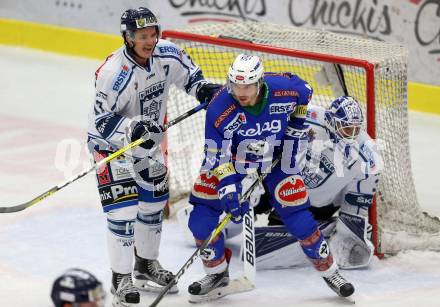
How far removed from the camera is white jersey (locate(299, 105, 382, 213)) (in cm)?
547

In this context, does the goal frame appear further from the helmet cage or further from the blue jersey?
the helmet cage

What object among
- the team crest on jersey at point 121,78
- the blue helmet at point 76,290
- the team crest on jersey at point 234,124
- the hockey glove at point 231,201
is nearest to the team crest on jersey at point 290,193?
the hockey glove at point 231,201

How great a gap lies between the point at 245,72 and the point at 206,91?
1.46 feet

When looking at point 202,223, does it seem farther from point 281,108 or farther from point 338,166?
point 338,166

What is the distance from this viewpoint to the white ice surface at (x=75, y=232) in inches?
203

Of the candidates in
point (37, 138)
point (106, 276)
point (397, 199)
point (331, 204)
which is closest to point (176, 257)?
point (106, 276)

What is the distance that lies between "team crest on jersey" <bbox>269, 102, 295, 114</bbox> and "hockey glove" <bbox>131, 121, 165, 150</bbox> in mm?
506

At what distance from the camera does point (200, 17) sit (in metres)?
9.17

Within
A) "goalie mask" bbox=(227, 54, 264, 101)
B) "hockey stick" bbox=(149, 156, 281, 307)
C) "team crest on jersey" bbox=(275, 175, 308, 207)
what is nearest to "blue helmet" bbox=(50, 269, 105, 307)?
"hockey stick" bbox=(149, 156, 281, 307)

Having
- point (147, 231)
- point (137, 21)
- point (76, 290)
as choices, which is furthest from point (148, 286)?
point (76, 290)

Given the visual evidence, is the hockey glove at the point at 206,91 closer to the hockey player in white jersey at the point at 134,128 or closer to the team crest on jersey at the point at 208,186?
the hockey player in white jersey at the point at 134,128

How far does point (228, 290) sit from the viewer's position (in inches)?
202

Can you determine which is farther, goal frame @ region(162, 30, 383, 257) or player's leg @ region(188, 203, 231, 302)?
goal frame @ region(162, 30, 383, 257)

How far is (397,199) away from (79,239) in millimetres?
1734
